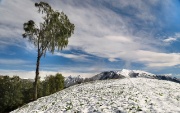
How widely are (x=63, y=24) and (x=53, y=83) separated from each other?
56.4m

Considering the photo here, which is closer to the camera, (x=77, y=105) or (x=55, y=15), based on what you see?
(x=77, y=105)

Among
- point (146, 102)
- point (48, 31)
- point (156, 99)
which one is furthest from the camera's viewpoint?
point (48, 31)

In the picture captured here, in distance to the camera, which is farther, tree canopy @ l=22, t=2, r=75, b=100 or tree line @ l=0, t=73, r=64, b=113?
tree line @ l=0, t=73, r=64, b=113

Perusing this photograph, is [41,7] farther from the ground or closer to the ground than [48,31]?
farther from the ground

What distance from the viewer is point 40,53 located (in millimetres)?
47062

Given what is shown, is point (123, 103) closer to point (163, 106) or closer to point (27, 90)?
point (163, 106)

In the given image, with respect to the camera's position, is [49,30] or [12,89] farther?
[12,89]

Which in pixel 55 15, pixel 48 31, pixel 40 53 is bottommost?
pixel 40 53

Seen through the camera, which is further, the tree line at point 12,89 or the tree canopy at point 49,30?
the tree line at point 12,89

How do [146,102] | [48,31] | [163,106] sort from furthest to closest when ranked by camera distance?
[48,31], [146,102], [163,106]

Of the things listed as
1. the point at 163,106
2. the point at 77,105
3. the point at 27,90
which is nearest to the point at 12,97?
the point at 27,90

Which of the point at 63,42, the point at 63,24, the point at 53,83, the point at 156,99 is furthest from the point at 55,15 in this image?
the point at 53,83

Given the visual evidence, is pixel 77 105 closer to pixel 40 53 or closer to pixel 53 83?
pixel 40 53

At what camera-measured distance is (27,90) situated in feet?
358
